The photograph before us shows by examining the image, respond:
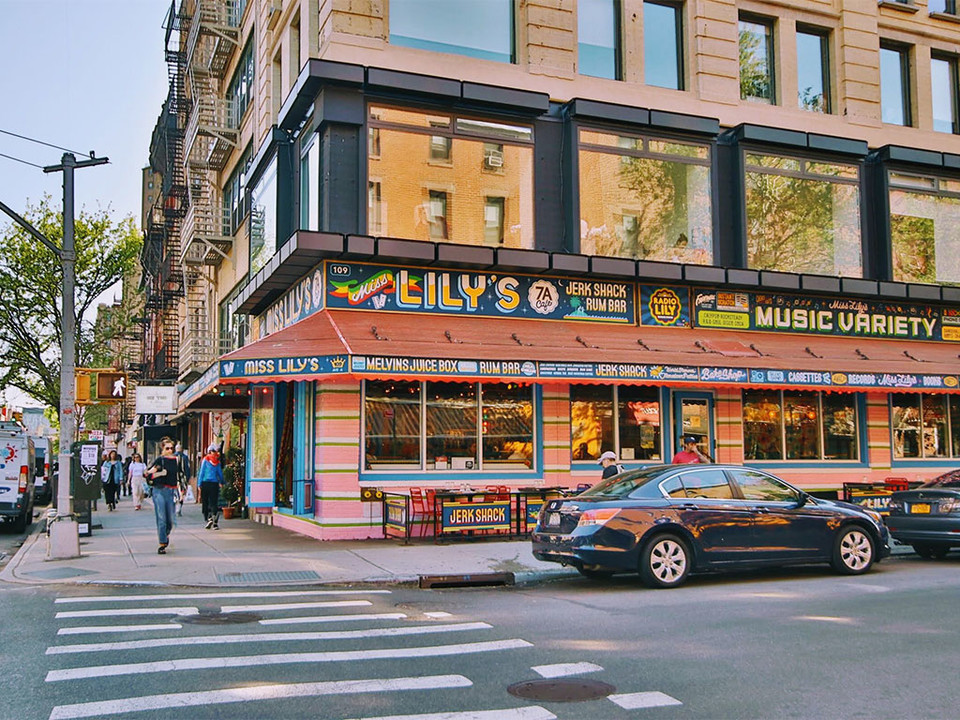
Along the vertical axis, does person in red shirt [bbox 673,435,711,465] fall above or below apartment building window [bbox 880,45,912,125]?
below

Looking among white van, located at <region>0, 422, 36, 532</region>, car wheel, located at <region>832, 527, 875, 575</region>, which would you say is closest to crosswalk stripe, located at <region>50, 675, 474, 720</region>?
car wheel, located at <region>832, 527, 875, 575</region>

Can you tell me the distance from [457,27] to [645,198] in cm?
512

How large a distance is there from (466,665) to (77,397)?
9.57m

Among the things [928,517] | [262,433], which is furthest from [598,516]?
[262,433]

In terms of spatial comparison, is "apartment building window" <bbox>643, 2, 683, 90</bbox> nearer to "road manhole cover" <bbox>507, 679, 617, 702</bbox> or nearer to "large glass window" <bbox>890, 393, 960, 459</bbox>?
"large glass window" <bbox>890, 393, 960, 459</bbox>

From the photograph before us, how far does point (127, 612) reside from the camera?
9.84 metres

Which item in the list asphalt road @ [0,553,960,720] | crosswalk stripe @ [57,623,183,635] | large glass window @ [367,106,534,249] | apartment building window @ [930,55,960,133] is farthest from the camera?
apartment building window @ [930,55,960,133]

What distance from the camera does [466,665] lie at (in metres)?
7.29

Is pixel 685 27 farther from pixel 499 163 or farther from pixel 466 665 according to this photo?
pixel 466 665

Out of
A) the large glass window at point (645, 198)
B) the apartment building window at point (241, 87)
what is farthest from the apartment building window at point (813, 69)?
the apartment building window at point (241, 87)

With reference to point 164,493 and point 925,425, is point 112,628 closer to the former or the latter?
point 164,493

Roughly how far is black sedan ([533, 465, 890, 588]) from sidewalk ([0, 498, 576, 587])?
1608mm

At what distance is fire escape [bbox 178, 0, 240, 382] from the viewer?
27.5m

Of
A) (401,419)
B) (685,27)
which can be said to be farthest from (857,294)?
(401,419)
